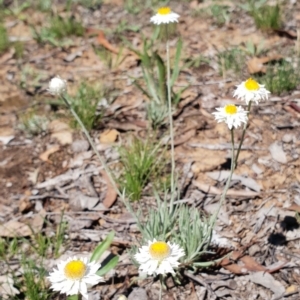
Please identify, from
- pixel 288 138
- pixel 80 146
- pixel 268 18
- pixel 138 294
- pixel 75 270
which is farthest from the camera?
pixel 268 18

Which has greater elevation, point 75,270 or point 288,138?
point 288,138

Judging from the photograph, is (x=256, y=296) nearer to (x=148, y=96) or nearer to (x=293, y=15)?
(x=148, y=96)

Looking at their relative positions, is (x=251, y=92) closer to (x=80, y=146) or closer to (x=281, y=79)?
(x=281, y=79)

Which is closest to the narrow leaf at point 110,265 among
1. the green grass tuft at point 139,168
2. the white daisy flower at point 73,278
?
the white daisy flower at point 73,278

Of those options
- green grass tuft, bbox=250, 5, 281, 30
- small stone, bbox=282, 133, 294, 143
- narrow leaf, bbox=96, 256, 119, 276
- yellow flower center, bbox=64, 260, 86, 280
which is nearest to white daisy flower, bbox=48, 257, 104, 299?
yellow flower center, bbox=64, 260, 86, 280

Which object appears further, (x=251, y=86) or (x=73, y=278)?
(x=251, y=86)

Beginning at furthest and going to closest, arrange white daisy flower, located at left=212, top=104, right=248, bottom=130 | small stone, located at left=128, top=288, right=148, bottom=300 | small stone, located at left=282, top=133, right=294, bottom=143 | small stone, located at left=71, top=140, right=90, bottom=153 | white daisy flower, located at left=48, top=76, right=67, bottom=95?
small stone, located at left=71, top=140, right=90, bottom=153 → small stone, located at left=282, top=133, right=294, bottom=143 → small stone, located at left=128, top=288, right=148, bottom=300 → white daisy flower, located at left=48, top=76, right=67, bottom=95 → white daisy flower, located at left=212, top=104, right=248, bottom=130

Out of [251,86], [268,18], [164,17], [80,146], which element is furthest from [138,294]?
[268,18]

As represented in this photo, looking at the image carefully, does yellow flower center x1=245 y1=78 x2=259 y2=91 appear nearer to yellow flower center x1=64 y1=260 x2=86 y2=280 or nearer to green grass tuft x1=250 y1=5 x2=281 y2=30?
yellow flower center x1=64 y1=260 x2=86 y2=280
